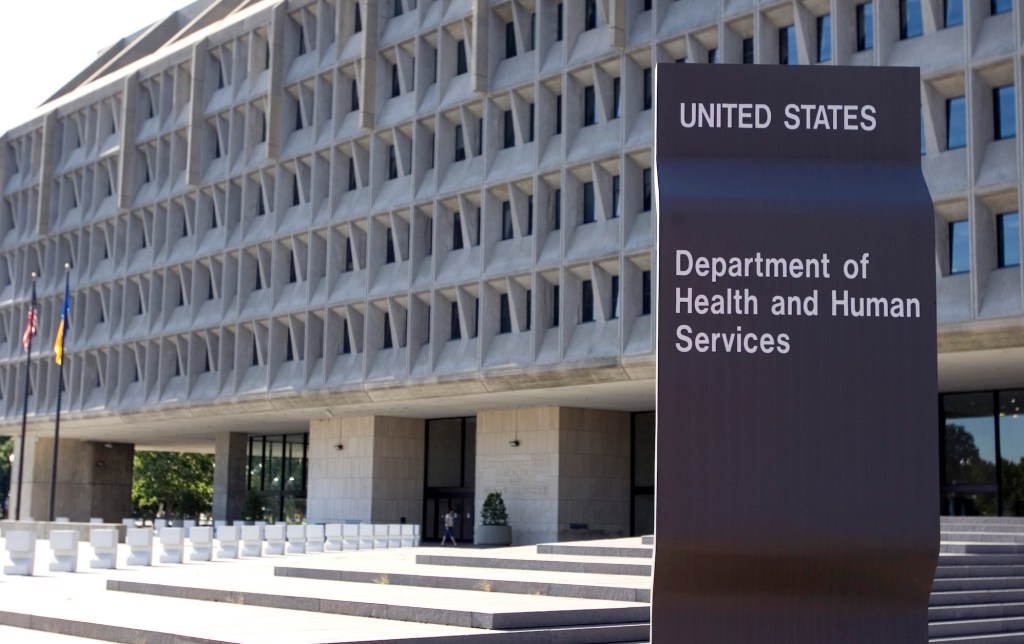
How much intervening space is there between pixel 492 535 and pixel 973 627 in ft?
89.1

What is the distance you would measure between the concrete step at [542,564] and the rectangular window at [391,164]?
84.7 ft

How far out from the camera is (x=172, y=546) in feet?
104

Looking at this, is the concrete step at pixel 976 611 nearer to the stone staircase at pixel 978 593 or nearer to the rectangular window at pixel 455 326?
the stone staircase at pixel 978 593

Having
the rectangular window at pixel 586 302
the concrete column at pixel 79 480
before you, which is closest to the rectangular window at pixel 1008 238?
the rectangular window at pixel 586 302

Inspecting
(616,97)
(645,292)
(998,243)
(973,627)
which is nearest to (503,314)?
(645,292)

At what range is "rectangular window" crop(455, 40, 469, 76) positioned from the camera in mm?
43469

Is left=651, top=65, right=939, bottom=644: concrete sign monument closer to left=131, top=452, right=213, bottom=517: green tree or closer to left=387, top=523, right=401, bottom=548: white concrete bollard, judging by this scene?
left=387, top=523, right=401, bottom=548: white concrete bollard

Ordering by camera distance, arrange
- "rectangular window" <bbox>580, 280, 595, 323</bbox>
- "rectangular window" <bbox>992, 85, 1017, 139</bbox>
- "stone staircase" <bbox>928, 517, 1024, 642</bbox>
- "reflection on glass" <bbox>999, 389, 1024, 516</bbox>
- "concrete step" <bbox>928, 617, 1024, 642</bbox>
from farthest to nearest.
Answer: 1. "rectangular window" <bbox>580, 280, 595, 323</bbox>
2. "reflection on glass" <bbox>999, 389, 1024, 516</bbox>
3. "rectangular window" <bbox>992, 85, 1017, 139</bbox>
4. "stone staircase" <bbox>928, 517, 1024, 642</bbox>
5. "concrete step" <bbox>928, 617, 1024, 642</bbox>

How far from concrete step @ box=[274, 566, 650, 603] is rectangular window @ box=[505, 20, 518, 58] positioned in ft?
80.7

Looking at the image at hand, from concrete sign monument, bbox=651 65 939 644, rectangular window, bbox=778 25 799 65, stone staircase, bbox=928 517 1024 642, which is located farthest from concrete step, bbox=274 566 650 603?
rectangular window, bbox=778 25 799 65

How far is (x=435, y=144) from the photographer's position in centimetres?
4331

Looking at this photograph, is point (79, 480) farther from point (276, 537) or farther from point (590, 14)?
point (590, 14)

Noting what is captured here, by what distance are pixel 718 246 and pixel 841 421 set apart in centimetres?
101

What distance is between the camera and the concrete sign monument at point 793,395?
19.3 feet
